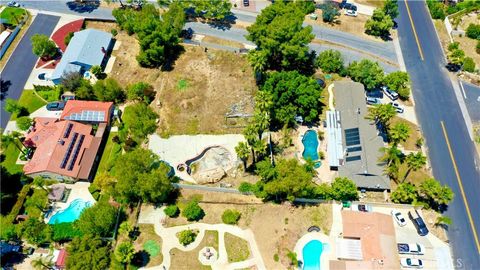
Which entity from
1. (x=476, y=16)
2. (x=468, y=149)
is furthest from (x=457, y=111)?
(x=476, y=16)

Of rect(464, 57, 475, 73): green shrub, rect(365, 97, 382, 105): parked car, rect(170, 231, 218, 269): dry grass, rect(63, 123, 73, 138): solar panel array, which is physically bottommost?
rect(170, 231, 218, 269): dry grass

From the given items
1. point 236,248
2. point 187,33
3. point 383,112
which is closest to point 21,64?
point 187,33

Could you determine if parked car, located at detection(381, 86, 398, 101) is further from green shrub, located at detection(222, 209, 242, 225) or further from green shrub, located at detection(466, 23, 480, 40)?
green shrub, located at detection(222, 209, 242, 225)

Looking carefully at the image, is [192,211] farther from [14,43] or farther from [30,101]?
[14,43]

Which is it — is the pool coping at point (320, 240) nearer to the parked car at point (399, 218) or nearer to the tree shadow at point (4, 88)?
the parked car at point (399, 218)

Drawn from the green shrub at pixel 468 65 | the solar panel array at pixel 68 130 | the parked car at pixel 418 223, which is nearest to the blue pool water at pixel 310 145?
the parked car at pixel 418 223

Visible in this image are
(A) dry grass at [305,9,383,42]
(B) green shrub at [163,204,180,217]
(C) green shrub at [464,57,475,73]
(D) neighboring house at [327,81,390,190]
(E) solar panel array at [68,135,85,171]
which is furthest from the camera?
(A) dry grass at [305,9,383,42]

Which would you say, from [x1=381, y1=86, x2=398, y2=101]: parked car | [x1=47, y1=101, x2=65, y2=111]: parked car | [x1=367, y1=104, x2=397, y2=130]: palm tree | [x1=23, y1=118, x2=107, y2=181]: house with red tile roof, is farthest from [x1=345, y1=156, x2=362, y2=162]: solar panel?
[x1=47, y1=101, x2=65, y2=111]: parked car
